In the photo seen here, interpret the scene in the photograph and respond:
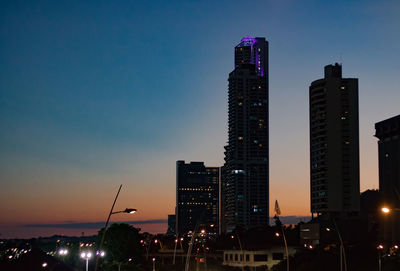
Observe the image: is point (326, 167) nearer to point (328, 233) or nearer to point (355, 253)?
point (328, 233)

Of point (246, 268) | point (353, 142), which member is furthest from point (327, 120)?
point (246, 268)

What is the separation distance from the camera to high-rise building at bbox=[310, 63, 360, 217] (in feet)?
529

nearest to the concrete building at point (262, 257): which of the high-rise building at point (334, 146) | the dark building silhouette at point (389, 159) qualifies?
the dark building silhouette at point (389, 159)

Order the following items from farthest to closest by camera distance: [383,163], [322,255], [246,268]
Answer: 1. [383,163]
2. [246,268]
3. [322,255]

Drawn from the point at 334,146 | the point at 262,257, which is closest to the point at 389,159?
the point at 262,257

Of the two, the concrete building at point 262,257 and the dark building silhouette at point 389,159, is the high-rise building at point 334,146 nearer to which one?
the dark building silhouette at point 389,159

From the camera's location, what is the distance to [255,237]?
174 meters

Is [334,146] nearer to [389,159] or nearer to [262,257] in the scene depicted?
[389,159]

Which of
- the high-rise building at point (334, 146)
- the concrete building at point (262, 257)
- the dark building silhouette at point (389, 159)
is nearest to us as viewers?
the concrete building at point (262, 257)

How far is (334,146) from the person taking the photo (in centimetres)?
16588

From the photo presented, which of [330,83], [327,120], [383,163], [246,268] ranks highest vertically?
[330,83]

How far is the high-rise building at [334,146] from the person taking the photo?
529ft

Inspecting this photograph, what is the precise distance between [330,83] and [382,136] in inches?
1660

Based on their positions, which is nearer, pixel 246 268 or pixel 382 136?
pixel 246 268
